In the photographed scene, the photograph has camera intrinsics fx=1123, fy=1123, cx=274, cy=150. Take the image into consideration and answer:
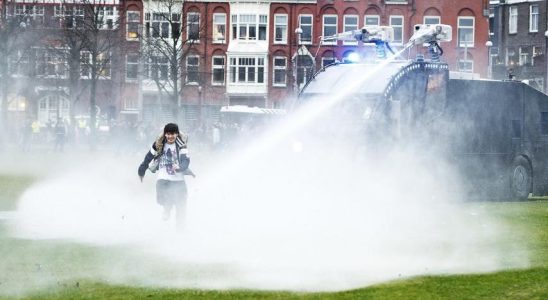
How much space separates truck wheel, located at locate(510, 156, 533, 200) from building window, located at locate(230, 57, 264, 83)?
58.9 m

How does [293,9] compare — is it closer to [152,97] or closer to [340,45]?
[340,45]

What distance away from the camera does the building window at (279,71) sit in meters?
87.7

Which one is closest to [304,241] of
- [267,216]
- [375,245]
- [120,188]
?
[375,245]

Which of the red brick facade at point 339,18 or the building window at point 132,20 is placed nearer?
the building window at point 132,20

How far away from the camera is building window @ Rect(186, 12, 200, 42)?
72.8 meters

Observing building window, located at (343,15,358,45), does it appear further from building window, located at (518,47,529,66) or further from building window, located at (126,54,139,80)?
building window, located at (126,54,139,80)

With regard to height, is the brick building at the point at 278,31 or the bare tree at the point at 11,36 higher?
the brick building at the point at 278,31

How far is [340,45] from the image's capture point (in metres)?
86.1

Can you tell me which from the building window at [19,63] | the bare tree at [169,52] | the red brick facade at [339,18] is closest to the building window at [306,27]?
the red brick facade at [339,18]

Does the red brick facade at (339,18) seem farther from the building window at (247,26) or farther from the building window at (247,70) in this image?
the building window at (247,70)

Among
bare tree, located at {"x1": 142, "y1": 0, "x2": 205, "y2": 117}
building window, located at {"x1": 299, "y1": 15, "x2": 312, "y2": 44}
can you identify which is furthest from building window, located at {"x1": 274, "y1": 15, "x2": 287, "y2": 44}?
bare tree, located at {"x1": 142, "y1": 0, "x2": 205, "y2": 117}

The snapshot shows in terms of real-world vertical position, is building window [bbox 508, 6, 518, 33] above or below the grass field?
above

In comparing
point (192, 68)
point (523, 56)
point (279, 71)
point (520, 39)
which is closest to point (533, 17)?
point (520, 39)

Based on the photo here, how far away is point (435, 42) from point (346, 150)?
410cm
